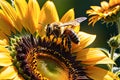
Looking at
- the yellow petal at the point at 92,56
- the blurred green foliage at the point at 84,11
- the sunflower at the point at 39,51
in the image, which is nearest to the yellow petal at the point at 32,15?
the sunflower at the point at 39,51

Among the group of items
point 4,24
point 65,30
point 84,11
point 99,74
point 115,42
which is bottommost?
point 84,11

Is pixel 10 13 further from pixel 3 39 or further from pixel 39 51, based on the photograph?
pixel 39 51

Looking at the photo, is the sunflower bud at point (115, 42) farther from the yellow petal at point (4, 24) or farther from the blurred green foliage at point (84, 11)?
the blurred green foliage at point (84, 11)

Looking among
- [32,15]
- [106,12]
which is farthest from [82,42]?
[106,12]

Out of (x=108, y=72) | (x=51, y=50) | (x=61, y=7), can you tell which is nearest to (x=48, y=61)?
(x=51, y=50)

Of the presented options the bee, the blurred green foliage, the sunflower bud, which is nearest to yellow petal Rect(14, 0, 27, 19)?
the bee

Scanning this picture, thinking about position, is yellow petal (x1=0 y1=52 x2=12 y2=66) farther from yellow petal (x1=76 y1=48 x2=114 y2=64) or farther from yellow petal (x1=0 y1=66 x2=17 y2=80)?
yellow petal (x1=76 y1=48 x2=114 y2=64)
